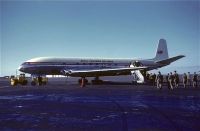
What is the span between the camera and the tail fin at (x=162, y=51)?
5312 centimetres

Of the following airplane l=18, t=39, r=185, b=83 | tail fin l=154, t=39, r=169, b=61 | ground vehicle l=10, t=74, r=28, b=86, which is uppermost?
tail fin l=154, t=39, r=169, b=61

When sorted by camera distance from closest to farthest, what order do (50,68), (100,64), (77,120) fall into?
1. (77,120)
2. (50,68)
3. (100,64)

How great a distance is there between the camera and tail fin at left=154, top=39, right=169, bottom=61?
53125mm

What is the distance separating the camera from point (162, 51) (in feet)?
176

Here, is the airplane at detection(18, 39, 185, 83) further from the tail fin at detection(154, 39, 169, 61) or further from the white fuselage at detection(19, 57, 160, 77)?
the tail fin at detection(154, 39, 169, 61)

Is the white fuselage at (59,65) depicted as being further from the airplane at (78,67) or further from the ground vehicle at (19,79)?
the ground vehicle at (19,79)

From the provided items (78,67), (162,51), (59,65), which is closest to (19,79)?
(59,65)

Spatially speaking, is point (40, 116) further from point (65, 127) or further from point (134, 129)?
point (134, 129)

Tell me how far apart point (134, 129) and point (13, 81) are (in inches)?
1447

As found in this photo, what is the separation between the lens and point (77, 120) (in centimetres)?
1033

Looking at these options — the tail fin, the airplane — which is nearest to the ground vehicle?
the airplane

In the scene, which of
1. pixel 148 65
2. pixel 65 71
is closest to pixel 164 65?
pixel 148 65

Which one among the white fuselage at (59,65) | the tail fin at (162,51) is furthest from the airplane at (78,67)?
the tail fin at (162,51)

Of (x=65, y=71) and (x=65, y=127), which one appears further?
(x=65, y=71)
